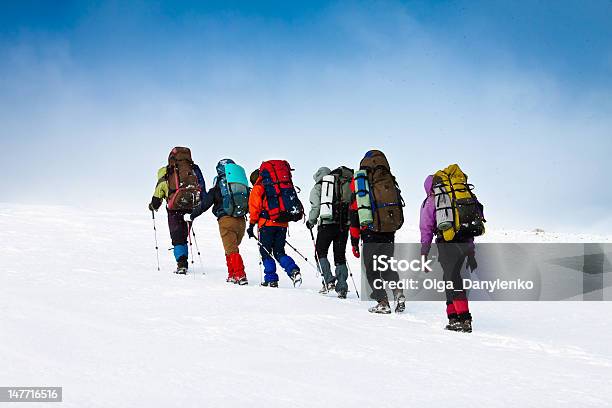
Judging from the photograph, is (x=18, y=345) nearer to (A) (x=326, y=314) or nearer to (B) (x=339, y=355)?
(B) (x=339, y=355)

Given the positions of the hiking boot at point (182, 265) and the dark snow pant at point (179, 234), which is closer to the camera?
the hiking boot at point (182, 265)

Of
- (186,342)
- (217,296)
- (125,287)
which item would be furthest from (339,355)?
(125,287)

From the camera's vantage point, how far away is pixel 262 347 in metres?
5.93

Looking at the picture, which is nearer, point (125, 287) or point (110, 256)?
point (125, 287)

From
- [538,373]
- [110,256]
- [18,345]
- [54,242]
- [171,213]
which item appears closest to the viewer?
[18,345]

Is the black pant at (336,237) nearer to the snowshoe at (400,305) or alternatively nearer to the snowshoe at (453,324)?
the snowshoe at (400,305)

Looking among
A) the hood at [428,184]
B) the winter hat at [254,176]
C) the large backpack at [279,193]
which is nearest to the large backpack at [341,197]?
the large backpack at [279,193]

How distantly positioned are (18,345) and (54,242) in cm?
942

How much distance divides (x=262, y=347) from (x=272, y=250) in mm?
4681

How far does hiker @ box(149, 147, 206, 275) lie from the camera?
37.2 ft

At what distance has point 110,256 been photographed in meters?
12.9

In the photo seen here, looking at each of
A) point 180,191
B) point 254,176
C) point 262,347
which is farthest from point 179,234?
point 262,347

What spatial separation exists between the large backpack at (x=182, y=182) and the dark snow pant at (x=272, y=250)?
173 cm

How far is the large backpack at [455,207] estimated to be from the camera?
8000 mm
